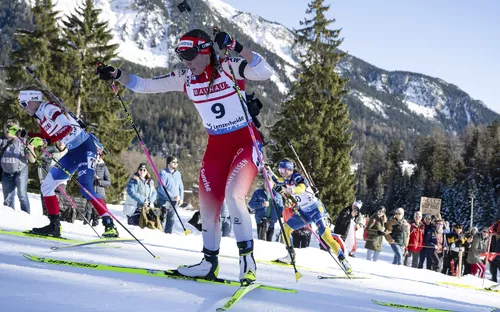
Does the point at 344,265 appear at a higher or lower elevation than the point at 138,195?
lower

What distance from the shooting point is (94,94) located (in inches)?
1102

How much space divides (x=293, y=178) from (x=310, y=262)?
1689mm

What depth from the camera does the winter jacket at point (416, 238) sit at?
13.0m

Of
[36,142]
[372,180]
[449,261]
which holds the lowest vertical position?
[449,261]

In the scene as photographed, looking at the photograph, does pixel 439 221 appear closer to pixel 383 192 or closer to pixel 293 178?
pixel 293 178

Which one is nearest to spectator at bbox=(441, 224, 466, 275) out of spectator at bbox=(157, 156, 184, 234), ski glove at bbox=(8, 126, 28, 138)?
spectator at bbox=(157, 156, 184, 234)

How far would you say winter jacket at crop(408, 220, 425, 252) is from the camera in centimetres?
1298

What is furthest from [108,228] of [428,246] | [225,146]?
[428,246]

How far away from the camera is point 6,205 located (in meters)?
9.38

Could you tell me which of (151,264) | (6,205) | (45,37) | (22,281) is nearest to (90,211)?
(6,205)

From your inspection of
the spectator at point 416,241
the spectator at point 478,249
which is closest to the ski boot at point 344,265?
the spectator at point 416,241

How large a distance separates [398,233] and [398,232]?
30 millimetres

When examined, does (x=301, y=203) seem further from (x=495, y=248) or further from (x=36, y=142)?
(x=495, y=248)

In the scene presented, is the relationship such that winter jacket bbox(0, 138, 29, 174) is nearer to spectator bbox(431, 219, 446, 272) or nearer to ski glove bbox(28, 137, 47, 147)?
ski glove bbox(28, 137, 47, 147)
